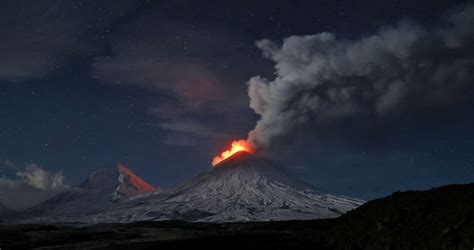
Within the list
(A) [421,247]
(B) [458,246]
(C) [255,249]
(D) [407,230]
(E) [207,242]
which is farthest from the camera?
(E) [207,242]

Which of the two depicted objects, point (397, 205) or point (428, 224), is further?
point (397, 205)

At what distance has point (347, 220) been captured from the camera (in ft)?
93.4

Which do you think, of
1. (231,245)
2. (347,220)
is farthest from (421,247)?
(231,245)

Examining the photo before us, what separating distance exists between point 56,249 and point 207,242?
19915mm

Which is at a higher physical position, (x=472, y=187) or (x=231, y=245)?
(x=472, y=187)

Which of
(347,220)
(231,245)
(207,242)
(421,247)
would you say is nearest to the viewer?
(421,247)

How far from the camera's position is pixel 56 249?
2003 inches

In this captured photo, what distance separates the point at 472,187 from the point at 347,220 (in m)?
7.14

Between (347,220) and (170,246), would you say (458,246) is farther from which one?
(170,246)

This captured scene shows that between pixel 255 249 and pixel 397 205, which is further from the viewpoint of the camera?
pixel 255 249

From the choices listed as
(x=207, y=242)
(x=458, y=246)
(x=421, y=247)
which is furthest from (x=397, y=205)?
(x=207, y=242)

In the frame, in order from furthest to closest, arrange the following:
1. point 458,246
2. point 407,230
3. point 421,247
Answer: point 407,230 → point 421,247 → point 458,246

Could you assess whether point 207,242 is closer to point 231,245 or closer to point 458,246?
point 231,245

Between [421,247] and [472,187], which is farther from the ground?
[472,187]
